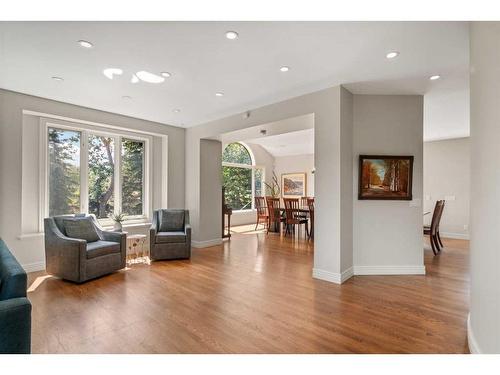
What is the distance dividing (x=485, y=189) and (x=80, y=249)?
173 inches

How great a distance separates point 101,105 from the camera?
450 cm

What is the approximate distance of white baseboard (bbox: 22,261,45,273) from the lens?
402 centimetres

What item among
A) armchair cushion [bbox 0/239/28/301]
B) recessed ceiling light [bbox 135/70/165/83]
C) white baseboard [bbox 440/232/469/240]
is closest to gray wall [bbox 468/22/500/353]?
armchair cushion [bbox 0/239/28/301]

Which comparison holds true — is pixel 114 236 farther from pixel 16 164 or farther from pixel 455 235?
pixel 455 235

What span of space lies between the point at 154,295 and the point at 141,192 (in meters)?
3.05

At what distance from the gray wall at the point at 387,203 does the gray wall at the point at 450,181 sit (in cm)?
410

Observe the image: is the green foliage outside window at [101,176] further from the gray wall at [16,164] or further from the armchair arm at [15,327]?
the armchair arm at [15,327]

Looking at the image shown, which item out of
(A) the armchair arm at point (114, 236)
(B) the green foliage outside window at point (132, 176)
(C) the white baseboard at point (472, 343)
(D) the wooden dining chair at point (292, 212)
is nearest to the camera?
(C) the white baseboard at point (472, 343)

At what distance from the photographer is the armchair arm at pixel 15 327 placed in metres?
1.47

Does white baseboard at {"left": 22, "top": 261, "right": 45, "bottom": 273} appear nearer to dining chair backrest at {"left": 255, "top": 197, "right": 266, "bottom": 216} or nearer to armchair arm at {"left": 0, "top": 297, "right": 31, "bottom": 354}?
armchair arm at {"left": 0, "top": 297, "right": 31, "bottom": 354}

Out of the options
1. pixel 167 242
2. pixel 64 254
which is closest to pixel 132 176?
pixel 167 242

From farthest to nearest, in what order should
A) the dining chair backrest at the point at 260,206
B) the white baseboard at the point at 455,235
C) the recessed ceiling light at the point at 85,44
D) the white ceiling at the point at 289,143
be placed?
the dining chair backrest at the point at 260,206 < the white ceiling at the point at 289,143 < the white baseboard at the point at 455,235 < the recessed ceiling light at the point at 85,44

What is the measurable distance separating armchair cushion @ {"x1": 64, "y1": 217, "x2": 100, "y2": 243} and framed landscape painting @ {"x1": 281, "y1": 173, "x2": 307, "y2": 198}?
24.1 feet

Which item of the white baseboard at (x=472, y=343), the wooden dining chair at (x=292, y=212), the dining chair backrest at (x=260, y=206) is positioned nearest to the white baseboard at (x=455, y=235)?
the wooden dining chair at (x=292, y=212)
